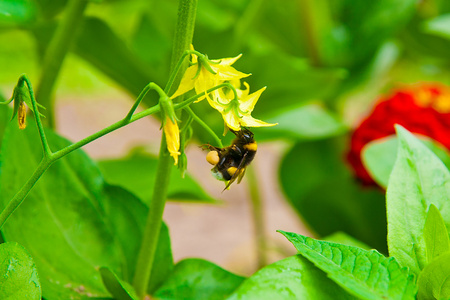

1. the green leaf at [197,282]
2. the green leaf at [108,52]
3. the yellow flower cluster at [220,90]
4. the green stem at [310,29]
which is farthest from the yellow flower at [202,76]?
the green stem at [310,29]

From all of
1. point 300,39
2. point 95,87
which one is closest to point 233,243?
point 300,39

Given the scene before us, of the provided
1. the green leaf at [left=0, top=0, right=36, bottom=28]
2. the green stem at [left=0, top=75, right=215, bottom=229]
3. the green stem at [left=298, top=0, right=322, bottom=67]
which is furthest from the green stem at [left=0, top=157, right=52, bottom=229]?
the green stem at [left=298, top=0, right=322, bottom=67]

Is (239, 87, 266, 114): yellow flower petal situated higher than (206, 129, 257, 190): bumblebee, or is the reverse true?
(239, 87, 266, 114): yellow flower petal

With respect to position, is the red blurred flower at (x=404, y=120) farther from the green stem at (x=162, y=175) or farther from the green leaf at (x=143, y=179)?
the green stem at (x=162, y=175)

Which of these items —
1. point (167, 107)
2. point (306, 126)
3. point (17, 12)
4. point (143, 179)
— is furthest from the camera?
point (306, 126)

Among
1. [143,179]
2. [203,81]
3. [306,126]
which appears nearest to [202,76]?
[203,81]

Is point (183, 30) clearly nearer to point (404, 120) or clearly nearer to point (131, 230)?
point (131, 230)

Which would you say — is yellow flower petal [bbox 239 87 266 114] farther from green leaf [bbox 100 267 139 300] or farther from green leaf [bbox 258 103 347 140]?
green leaf [bbox 258 103 347 140]
